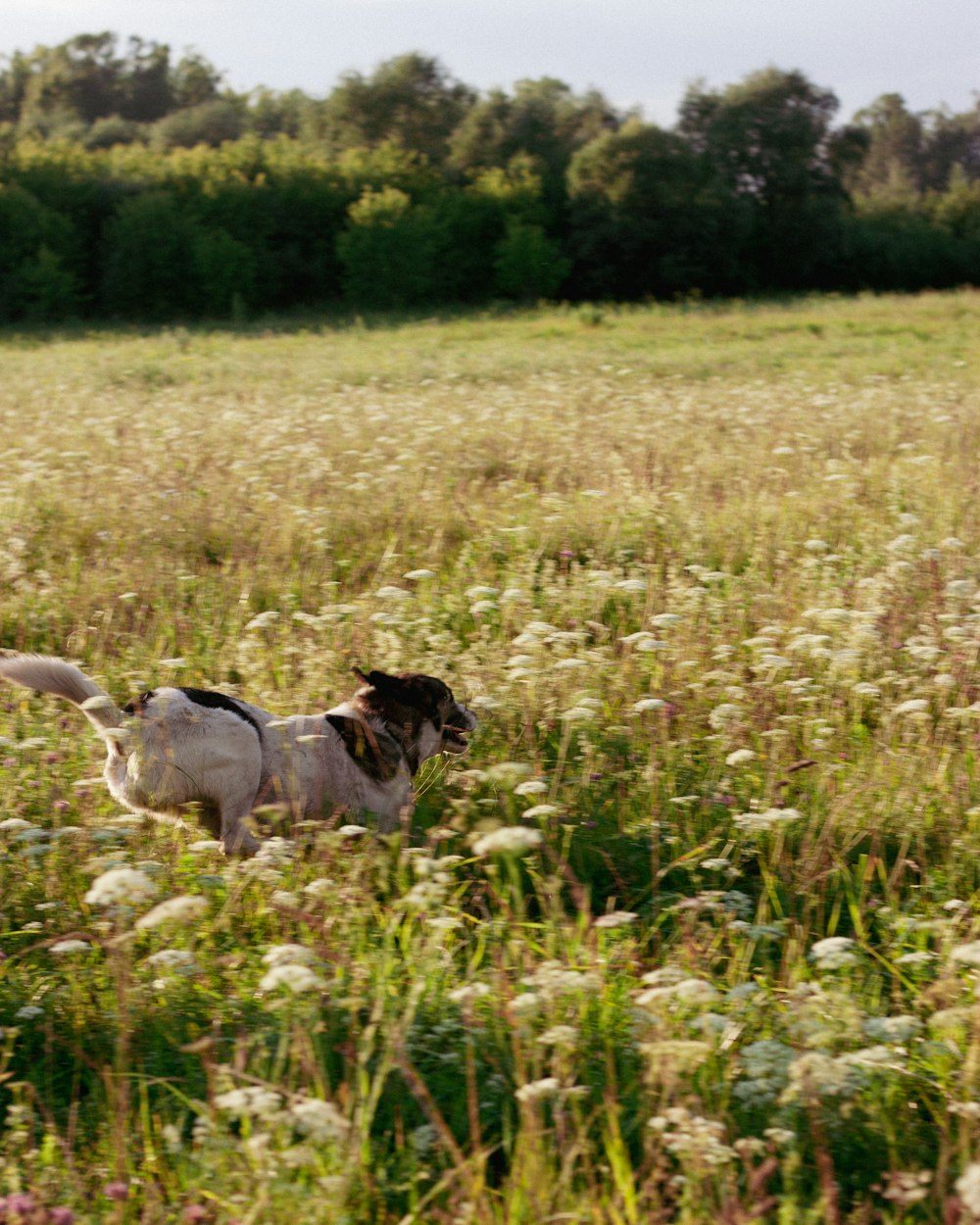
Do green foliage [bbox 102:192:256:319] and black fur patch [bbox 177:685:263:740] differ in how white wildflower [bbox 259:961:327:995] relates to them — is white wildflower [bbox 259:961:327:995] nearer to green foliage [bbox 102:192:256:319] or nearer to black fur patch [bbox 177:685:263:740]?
black fur patch [bbox 177:685:263:740]

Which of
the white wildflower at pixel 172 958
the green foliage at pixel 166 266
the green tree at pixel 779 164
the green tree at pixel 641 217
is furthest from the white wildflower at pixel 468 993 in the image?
the green tree at pixel 779 164

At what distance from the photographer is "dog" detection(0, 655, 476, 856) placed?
12.1 feet

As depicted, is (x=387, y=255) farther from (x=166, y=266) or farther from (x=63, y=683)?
(x=63, y=683)

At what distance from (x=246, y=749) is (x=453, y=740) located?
0.88 metres

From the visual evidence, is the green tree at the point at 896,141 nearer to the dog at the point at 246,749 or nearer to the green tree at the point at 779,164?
the green tree at the point at 779,164

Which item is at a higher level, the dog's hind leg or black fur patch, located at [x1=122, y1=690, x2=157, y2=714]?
black fur patch, located at [x1=122, y1=690, x2=157, y2=714]

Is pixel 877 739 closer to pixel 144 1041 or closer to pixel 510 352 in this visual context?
pixel 144 1041

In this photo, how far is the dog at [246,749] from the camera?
3697mm

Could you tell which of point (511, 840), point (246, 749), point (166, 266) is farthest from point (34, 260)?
point (511, 840)

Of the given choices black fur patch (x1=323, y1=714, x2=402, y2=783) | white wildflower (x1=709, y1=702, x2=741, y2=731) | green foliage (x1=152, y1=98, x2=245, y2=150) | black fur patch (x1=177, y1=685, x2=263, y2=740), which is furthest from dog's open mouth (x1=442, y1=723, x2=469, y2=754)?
green foliage (x1=152, y1=98, x2=245, y2=150)

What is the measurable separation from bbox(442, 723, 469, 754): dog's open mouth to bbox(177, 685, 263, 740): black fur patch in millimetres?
755

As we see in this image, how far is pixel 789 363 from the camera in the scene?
18.3 metres

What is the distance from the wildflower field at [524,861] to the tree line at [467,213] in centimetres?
3243

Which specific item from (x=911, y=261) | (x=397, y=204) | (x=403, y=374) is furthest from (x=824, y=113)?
(x=403, y=374)
